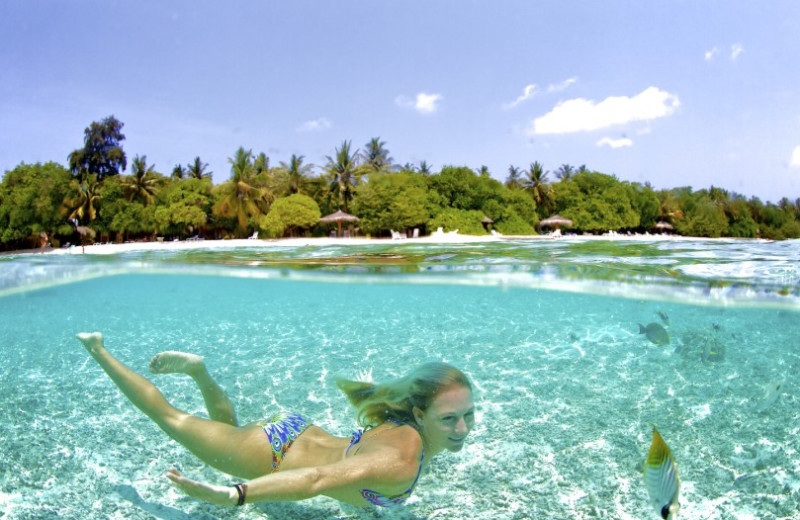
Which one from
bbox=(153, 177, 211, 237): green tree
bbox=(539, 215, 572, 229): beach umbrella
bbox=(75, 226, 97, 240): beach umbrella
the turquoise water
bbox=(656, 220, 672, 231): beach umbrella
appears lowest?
the turquoise water

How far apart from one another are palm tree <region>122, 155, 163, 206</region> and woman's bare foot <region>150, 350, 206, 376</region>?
56.0 m

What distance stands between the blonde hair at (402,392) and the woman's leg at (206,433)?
0.73 m

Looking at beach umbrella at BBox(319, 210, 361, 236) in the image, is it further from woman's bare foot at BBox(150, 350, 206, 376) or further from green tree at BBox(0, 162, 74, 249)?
woman's bare foot at BBox(150, 350, 206, 376)

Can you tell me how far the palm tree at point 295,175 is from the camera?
5569 cm

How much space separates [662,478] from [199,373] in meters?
3.08

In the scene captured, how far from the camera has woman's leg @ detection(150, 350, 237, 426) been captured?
3609 millimetres

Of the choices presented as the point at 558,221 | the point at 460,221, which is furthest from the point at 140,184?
the point at 558,221

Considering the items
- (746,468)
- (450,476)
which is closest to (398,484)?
(450,476)

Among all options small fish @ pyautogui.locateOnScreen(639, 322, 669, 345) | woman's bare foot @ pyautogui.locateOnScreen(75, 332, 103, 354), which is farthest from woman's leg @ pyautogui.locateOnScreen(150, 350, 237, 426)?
small fish @ pyautogui.locateOnScreen(639, 322, 669, 345)

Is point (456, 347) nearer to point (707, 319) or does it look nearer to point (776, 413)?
point (776, 413)

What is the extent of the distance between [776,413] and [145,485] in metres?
7.50

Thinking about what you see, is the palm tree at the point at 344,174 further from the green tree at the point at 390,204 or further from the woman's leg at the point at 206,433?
the woman's leg at the point at 206,433

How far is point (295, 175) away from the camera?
185 ft

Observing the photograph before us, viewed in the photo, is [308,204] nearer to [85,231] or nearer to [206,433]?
[85,231]
